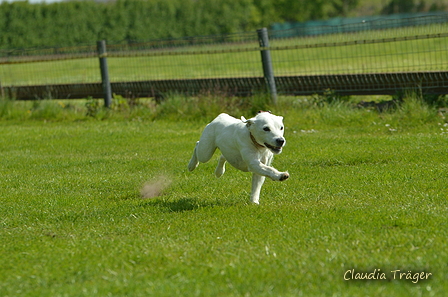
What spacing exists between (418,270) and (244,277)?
118 centimetres

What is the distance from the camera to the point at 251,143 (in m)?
6.45

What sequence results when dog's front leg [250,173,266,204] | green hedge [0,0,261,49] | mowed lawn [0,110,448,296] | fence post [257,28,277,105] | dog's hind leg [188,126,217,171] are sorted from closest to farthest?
mowed lawn [0,110,448,296] < dog's front leg [250,173,266,204] < dog's hind leg [188,126,217,171] < fence post [257,28,277,105] < green hedge [0,0,261,49]

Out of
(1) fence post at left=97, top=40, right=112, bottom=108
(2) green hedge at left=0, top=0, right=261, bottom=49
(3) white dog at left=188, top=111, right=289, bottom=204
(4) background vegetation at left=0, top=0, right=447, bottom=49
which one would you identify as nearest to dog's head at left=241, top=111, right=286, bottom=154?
(3) white dog at left=188, top=111, right=289, bottom=204

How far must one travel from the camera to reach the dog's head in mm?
6034

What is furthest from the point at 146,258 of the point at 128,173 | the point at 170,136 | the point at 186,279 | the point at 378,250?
the point at 170,136

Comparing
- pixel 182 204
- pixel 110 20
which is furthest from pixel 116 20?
pixel 182 204

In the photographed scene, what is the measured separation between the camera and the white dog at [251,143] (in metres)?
6.09

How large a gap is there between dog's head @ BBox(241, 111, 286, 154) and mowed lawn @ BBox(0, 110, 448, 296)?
651 mm

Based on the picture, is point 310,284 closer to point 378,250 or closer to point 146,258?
point 378,250

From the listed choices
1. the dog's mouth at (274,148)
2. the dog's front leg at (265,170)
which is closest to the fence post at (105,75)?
the dog's front leg at (265,170)

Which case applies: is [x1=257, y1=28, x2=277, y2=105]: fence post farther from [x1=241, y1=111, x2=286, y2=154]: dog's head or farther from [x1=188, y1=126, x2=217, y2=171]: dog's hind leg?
[x1=241, y1=111, x2=286, y2=154]: dog's head

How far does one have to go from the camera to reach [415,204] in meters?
6.17

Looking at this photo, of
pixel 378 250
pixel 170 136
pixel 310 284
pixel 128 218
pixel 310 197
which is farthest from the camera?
pixel 170 136

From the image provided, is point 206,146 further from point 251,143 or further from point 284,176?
point 284,176
